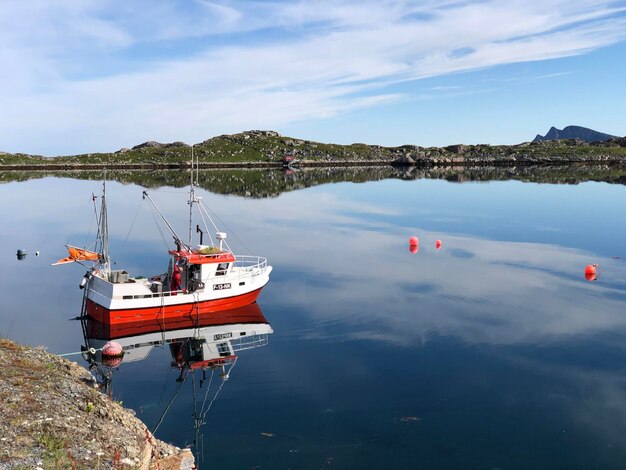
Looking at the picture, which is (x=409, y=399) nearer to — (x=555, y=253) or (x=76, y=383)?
(x=76, y=383)

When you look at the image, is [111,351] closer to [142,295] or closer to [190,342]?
[190,342]

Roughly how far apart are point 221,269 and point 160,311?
18.8 feet

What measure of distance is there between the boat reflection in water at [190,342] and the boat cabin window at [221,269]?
3.04m

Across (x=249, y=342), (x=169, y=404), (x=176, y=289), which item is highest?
(x=176, y=289)

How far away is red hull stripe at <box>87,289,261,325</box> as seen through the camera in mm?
38500

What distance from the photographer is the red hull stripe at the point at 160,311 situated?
126ft

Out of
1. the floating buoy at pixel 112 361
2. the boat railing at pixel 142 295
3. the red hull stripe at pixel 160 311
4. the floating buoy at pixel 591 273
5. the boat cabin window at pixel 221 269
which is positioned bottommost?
the floating buoy at pixel 112 361

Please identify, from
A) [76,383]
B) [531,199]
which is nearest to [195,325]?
[76,383]

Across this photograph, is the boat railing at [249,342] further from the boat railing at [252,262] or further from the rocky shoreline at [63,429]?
the rocky shoreline at [63,429]

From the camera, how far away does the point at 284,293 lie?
46.6 m

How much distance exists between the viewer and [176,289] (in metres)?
42.1

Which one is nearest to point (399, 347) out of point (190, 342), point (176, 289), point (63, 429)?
point (190, 342)

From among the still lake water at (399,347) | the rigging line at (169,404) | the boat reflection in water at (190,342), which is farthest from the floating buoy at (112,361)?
the rigging line at (169,404)

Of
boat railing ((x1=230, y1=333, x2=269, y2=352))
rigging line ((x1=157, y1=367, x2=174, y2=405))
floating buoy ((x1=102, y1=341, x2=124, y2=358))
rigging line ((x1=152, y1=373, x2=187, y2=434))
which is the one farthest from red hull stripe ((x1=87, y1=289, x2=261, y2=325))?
rigging line ((x1=152, y1=373, x2=187, y2=434))
